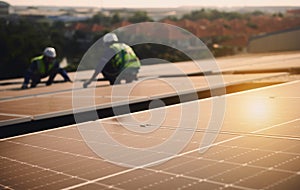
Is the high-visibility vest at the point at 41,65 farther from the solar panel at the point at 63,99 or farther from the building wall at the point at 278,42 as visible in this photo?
the building wall at the point at 278,42

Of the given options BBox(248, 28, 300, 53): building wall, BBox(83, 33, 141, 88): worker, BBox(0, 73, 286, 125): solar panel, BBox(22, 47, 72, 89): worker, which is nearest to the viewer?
BBox(0, 73, 286, 125): solar panel

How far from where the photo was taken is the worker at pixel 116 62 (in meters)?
18.2

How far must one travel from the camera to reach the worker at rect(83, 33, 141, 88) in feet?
59.8

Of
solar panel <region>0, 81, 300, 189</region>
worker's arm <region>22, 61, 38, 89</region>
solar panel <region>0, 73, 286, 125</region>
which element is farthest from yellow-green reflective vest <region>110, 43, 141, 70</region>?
solar panel <region>0, 81, 300, 189</region>

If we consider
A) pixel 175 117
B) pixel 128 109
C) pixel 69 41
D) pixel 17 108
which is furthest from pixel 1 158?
pixel 69 41

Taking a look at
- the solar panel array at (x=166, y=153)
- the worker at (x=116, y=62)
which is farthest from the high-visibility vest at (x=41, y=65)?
the solar panel array at (x=166, y=153)

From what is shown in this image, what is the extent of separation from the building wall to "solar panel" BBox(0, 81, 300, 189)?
4454 cm

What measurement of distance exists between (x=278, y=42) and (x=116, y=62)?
125 feet

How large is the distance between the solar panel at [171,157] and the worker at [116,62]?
28.5 feet

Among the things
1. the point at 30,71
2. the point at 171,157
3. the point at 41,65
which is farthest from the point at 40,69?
the point at 171,157

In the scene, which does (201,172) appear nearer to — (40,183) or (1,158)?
(40,183)

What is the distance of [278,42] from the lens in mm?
53375

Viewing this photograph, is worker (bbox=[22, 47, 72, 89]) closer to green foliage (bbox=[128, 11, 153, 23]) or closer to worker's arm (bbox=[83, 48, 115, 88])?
worker's arm (bbox=[83, 48, 115, 88])

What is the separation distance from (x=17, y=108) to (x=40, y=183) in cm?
772
